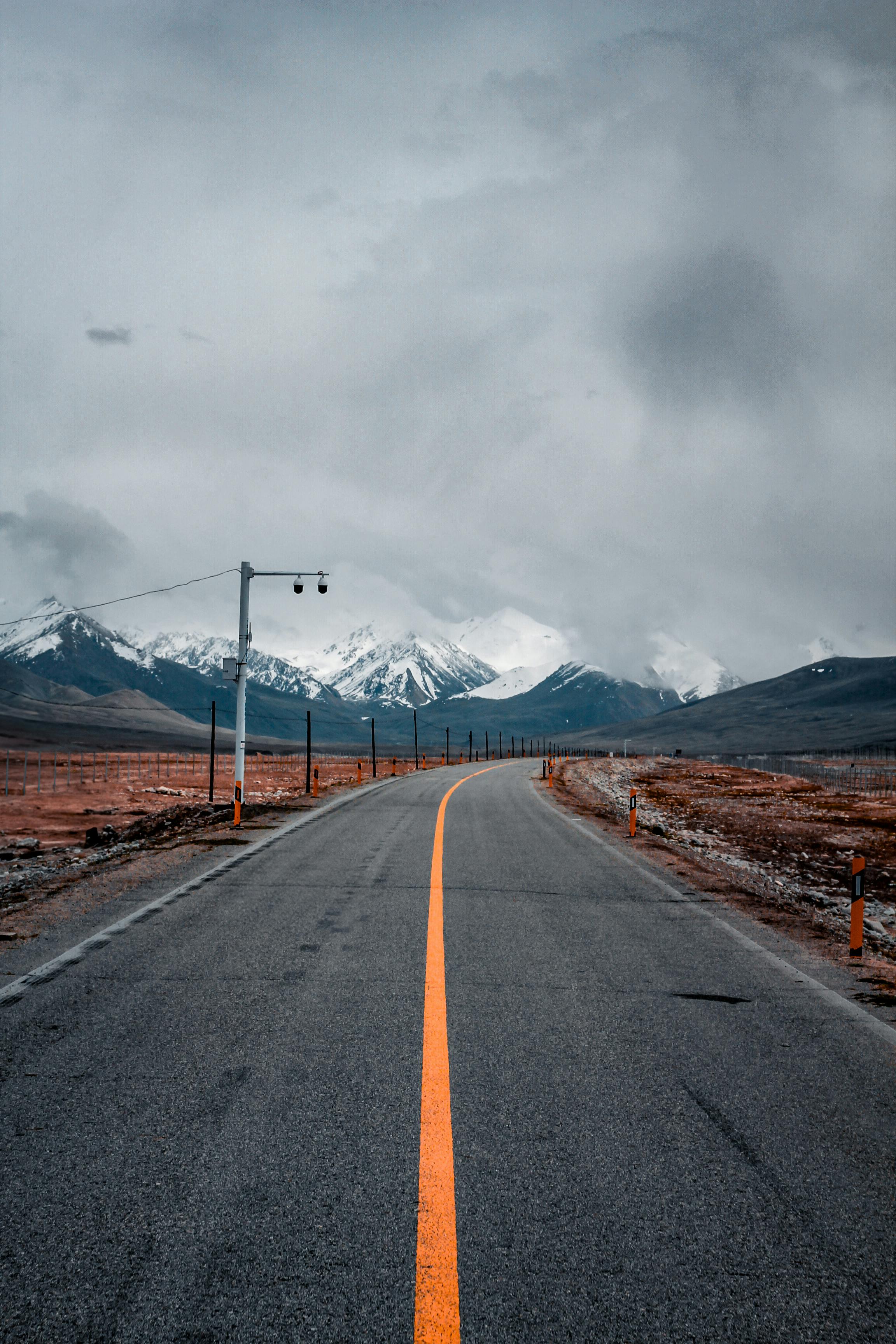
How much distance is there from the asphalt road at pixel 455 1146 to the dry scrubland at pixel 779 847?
2.46 m

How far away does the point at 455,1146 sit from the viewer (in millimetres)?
3363

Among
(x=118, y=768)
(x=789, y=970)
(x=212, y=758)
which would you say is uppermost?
(x=212, y=758)

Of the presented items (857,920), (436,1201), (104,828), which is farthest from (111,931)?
(104,828)

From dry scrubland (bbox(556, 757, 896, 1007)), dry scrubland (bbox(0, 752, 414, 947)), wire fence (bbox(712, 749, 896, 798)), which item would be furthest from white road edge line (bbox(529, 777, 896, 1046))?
wire fence (bbox(712, 749, 896, 798))

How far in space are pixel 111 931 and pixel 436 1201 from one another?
5.15 meters

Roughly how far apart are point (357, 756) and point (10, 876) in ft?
490

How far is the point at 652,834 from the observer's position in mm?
17859

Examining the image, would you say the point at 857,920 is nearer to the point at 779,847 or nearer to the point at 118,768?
the point at 779,847

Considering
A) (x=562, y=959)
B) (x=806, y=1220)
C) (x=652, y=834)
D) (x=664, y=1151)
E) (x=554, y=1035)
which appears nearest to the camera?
(x=806, y=1220)

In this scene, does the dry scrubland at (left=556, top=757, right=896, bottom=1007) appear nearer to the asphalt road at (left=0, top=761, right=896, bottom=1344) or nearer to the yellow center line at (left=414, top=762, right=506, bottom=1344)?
the asphalt road at (left=0, top=761, right=896, bottom=1344)

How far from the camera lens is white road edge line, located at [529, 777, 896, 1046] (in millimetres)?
5086

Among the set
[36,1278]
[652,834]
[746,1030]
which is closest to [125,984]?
[36,1278]

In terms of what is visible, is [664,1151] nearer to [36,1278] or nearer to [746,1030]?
[746,1030]

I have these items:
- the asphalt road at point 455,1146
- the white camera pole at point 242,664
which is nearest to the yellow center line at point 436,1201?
the asphalt road at point 455,1146
